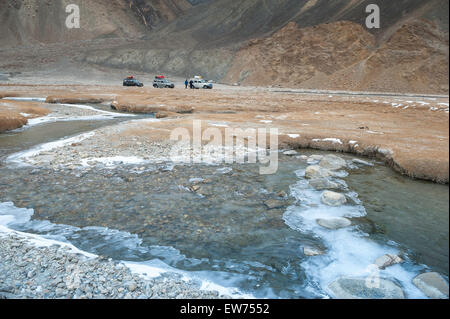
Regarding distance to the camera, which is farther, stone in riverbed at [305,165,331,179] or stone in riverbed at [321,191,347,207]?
stone in riverbed at [305,165,331,179]

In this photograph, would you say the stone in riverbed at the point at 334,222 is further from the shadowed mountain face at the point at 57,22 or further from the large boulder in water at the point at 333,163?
the shadowed mountain face at the point at 57,22

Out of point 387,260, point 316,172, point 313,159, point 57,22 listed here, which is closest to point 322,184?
point 316,172

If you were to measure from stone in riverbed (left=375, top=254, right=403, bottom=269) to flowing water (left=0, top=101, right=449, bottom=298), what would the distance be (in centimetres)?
11

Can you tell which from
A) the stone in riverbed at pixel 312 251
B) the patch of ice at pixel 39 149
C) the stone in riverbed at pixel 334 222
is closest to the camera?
the stone in riverbed at pixel 312 251

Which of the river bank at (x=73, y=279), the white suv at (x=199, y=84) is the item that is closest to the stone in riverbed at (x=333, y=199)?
the river bank at (x=73, y=279)

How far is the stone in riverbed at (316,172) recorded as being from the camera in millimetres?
11266

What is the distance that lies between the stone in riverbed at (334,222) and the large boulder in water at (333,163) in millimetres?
4441

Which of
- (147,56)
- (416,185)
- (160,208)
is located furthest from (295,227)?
(147,56)

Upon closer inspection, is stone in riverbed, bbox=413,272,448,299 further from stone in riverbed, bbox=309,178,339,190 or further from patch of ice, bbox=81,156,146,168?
patch of ice, bbox=81,156,146,168

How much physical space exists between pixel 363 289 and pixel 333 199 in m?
4.47

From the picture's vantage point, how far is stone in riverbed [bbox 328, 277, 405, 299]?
15.3ft

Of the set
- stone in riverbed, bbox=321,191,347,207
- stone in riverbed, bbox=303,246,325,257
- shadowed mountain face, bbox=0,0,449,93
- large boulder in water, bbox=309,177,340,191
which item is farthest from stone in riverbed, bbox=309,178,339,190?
shadowed mountain face, bbox=0,0,449,93

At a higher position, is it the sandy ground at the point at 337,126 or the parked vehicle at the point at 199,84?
the parked vehicle at the point at 199,84

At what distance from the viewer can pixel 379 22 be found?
5638 cm
